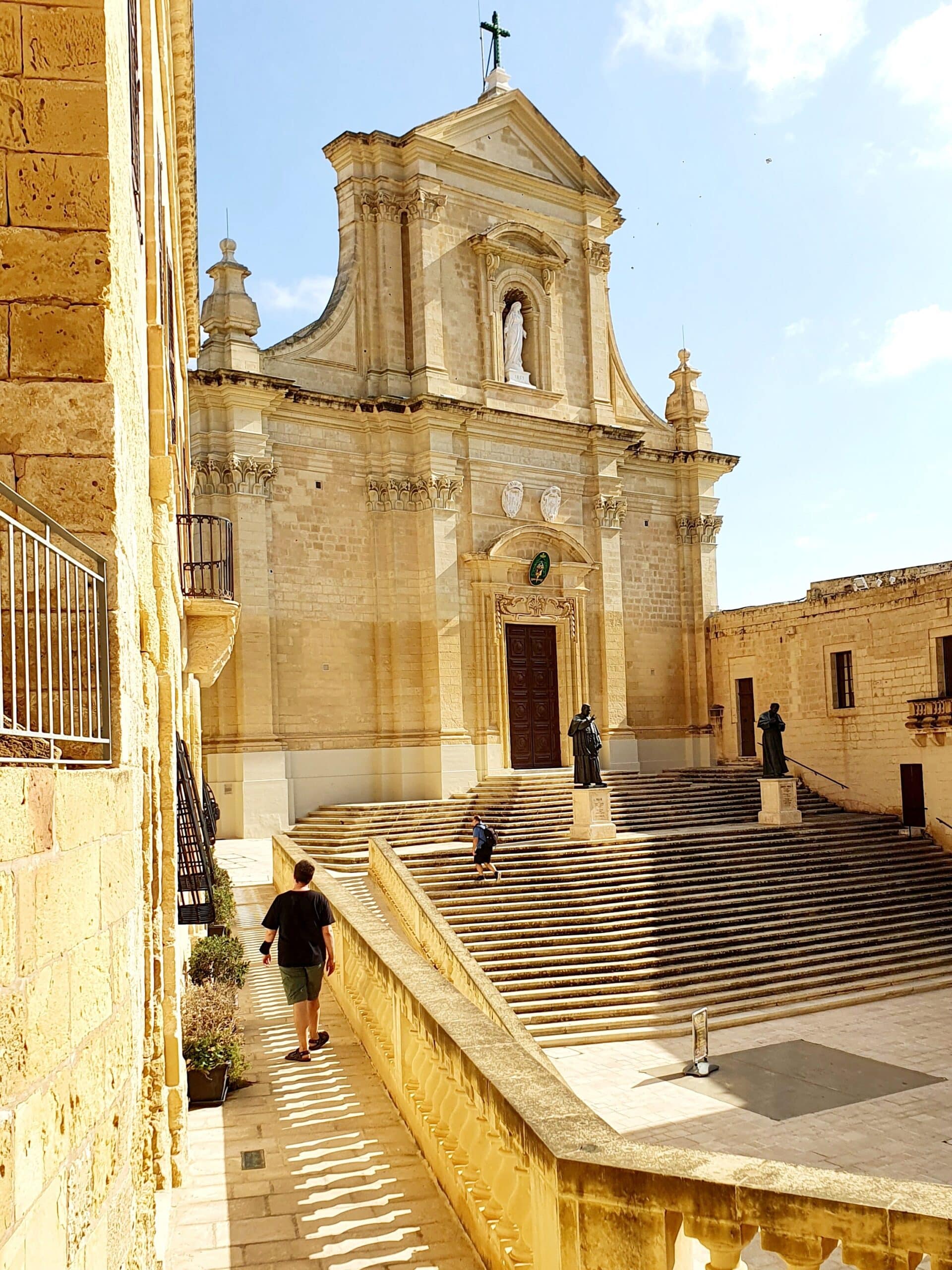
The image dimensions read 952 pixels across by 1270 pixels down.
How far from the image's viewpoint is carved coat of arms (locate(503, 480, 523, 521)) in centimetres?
2384

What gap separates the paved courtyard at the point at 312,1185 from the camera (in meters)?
4.89

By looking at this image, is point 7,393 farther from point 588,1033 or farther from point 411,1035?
point 588,1033

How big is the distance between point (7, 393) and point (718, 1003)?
41.4 ft

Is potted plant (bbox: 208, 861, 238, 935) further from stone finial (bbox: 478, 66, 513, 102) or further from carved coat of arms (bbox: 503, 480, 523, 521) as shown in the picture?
stone finial (bbox: 478, 66, 513, 102)

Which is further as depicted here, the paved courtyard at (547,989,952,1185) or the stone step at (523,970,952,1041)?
the stone step at (523,970,952,1041)

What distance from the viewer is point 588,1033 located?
512 inches

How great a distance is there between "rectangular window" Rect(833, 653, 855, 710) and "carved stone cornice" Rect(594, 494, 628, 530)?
5804 millimetres

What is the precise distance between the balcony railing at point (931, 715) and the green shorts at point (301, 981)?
55.3 ft

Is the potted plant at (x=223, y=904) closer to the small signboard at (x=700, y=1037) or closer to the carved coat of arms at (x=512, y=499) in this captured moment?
the small signboard at (x=700, y=1037)

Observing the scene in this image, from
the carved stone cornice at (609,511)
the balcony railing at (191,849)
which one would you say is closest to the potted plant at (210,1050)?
the balcony railing at (191,849)

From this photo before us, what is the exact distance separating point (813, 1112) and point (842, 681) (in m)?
15.4

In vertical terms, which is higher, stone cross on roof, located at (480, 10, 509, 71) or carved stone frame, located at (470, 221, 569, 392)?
stone cross on roof, located at (480, 10, 509, 71)

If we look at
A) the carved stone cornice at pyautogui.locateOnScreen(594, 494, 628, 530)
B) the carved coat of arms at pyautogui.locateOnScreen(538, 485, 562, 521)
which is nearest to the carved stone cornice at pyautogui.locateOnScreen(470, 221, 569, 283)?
the carved coat of arms at pyautogui.locateOnScreen(538, 485, 562, 521)

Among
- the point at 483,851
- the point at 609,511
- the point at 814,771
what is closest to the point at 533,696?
the point at 609,511
